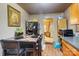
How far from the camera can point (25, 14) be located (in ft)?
6.05

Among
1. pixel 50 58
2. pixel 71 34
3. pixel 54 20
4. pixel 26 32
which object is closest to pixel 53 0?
pixel 50 58

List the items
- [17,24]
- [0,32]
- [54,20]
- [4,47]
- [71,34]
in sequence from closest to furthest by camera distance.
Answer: [0,32]
[4,47]
[17,24]
[54,20]
[71,34]

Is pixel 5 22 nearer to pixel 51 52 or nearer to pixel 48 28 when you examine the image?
pixel 48 28

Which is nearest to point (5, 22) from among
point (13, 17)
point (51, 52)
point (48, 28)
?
point (13, 17)

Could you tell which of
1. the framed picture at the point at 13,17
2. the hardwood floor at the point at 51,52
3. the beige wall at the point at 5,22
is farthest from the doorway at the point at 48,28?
the framed picture at the point at 13,17

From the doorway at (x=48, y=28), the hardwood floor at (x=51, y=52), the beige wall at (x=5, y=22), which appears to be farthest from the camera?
the doorway at (x=48, y=28)

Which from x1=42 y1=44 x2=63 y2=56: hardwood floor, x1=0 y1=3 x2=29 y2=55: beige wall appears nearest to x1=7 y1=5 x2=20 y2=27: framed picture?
x1=0 y1=3 x2=29 y2=55: beige wall

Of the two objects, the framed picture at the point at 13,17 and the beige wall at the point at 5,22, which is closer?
the beige wall at the point at 5,22

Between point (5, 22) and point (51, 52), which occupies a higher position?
point (5, 22)

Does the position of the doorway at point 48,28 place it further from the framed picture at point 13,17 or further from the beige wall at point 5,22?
the framed picture at point 13,17

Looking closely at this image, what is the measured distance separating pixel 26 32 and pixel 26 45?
354 mm

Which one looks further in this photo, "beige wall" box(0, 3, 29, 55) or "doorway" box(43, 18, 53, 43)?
"doorway" box(43, 18, 53, 43)

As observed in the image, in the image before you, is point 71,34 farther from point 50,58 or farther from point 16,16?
point 50,58

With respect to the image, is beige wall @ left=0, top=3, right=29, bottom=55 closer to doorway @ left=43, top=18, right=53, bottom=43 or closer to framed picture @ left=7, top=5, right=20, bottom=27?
framed picture @ left=7, top=5, right=20, bottom=27
